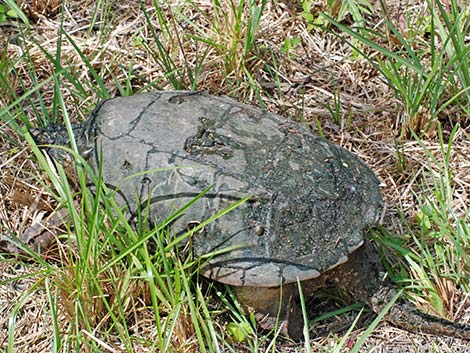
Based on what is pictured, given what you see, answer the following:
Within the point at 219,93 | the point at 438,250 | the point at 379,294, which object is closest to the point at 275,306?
the point at 379,294

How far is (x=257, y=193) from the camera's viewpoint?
2.42 metres

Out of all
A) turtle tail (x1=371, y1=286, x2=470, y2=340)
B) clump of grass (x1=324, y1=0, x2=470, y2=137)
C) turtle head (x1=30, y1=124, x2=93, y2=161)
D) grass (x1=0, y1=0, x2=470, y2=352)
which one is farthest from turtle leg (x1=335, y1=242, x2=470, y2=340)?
turtle head (x1=30, y1=124, x2=93, y2=161)

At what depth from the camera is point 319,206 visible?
2447 millimetres

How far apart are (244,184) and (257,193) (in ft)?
0.17

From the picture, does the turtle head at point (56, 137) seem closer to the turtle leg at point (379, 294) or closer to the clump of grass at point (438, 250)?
the turtle leg at point (379, 294)

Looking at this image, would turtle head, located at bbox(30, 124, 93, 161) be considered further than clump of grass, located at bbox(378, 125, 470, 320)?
Yes

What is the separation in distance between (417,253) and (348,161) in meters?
0.50

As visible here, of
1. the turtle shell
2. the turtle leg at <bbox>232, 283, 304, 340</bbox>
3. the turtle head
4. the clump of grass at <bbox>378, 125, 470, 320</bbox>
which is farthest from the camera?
the turtle head

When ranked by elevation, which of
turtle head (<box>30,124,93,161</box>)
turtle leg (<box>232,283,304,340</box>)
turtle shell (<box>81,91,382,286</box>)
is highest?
turtle shell (<box>81,91,382,286</box>)

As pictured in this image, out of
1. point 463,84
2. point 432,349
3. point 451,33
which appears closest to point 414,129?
point 463,84

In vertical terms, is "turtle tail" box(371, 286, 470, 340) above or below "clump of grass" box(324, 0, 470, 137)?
below

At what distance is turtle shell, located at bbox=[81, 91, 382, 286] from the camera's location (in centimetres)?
241

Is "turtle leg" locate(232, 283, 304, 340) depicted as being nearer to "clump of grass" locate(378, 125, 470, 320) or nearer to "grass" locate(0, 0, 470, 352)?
"grass" locate(0, 0, 470, 352)

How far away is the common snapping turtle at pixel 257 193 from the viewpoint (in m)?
2.41
